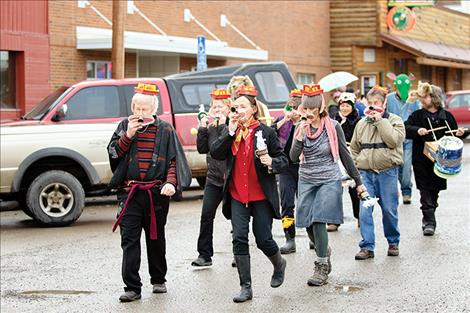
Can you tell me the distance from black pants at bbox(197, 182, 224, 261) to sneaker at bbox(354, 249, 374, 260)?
1.50m

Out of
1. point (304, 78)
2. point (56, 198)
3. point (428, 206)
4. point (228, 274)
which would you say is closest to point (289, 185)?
point (228, 274)

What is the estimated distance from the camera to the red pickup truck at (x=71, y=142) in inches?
525

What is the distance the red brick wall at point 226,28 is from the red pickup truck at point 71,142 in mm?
8599

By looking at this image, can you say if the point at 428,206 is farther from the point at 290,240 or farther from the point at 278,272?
the point at 278,272

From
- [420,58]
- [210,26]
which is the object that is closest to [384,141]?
[210,26]

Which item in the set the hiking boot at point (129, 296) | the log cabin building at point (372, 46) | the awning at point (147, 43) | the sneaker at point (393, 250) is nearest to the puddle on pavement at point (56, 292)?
the hiking boot at point (129, 296)

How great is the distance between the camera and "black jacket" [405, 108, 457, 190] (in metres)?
11.4

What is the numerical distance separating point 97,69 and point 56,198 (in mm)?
12303

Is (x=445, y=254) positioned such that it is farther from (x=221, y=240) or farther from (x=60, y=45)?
(x=60, y=45)

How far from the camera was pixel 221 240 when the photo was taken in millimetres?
11562

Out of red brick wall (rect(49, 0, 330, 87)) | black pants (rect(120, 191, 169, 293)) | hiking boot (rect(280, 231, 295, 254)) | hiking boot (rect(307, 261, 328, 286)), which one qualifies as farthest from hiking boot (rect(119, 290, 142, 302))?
red brick wall (rect(49, 0, 330, 87))

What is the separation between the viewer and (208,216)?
9617 millimetres

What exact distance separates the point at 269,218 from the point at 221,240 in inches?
141

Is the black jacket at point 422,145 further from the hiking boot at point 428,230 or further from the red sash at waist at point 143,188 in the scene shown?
the red sash at waist at point 143,188
